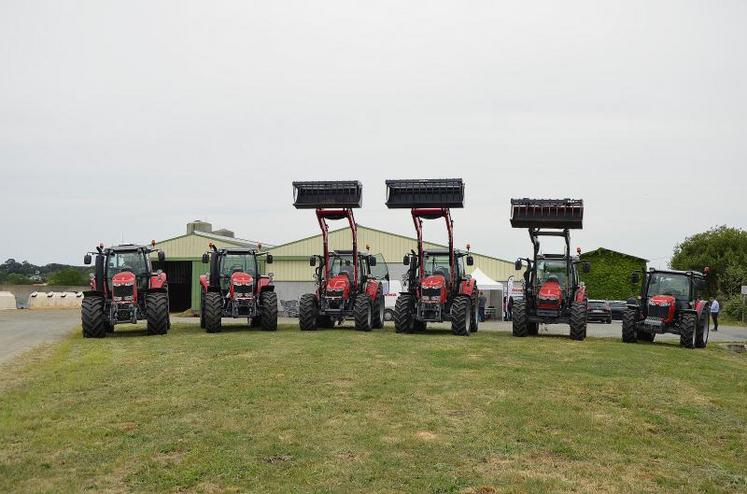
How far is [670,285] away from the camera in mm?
23547

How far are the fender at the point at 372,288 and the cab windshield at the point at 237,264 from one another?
3.51 metres

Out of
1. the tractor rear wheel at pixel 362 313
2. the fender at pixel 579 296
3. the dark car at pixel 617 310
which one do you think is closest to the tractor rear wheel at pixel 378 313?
the tractor rear wheel at pixel 362 313

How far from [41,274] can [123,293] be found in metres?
85.2

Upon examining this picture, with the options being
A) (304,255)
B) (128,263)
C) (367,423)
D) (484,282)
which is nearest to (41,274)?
(304,255)

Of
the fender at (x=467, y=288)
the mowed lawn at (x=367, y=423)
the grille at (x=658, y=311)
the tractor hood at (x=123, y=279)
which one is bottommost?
the mowed lawn at (x=367, y=423)

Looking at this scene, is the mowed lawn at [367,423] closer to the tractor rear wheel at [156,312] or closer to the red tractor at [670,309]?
the tractor rear wheel at [156,312]

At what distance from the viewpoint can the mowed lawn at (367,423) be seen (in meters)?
7.91

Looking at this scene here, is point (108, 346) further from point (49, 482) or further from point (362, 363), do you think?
point (49, 482)

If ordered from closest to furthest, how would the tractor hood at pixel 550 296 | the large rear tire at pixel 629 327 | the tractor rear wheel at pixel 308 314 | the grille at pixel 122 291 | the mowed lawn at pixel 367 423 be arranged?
the mowed lawn at pixel 367 423
the grille at pixel 122 291
the large rear tire at pixel 629 327
the tractor hood at pixel 550 296
the tractor rear wheel at pixel 308 314

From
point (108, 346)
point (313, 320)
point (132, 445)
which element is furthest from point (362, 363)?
point (313, 320)

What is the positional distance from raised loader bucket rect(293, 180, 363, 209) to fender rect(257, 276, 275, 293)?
8.21ft

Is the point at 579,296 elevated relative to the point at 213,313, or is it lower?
elevated

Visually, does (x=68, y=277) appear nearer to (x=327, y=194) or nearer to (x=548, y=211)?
(x=327, y=194)

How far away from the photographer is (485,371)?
1415 centimetres
